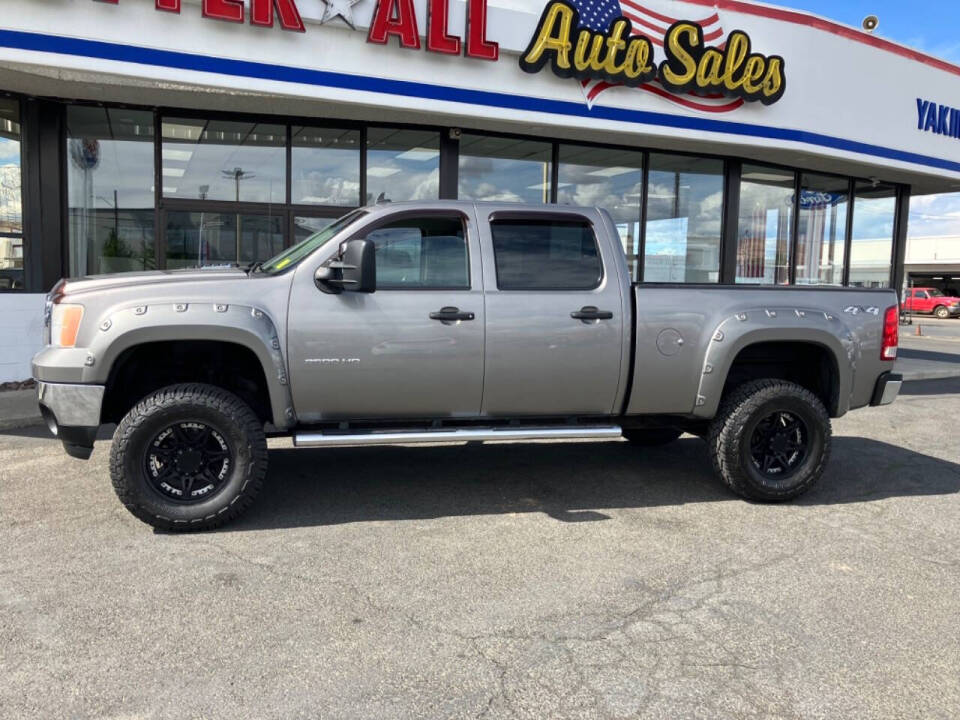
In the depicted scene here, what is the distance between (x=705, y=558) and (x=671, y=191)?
32.2 ft

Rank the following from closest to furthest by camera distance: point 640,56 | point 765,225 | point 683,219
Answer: point 640,56 < point 683,219 < point 765,225

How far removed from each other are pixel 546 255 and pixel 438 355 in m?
1.09

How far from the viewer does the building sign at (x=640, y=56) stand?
10352mm

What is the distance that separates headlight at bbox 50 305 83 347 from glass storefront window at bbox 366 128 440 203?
6968 mm

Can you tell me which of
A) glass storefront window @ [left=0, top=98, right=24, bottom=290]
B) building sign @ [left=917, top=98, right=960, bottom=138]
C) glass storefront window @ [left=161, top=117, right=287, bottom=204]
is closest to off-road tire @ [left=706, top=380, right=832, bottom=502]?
glass storefront window @ [left=161, top=117, right=287, bottom=204]

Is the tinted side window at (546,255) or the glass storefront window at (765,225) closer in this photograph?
the tinted side window at (546,255)

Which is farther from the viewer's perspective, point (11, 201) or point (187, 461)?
point (11, 201)

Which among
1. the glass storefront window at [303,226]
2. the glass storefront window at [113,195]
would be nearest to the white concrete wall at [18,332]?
the glass storefront window at [113,195]

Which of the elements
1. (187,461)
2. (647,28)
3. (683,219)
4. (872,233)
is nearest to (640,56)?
(647,28)

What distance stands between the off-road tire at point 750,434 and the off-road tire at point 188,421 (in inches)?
124

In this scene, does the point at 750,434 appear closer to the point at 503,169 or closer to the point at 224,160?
the point at 503,169

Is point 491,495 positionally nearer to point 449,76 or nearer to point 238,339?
point 238,339

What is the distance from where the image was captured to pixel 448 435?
491 centimetres

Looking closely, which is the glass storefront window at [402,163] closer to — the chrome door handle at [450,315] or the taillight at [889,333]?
the chrome door handle at [450,315]
